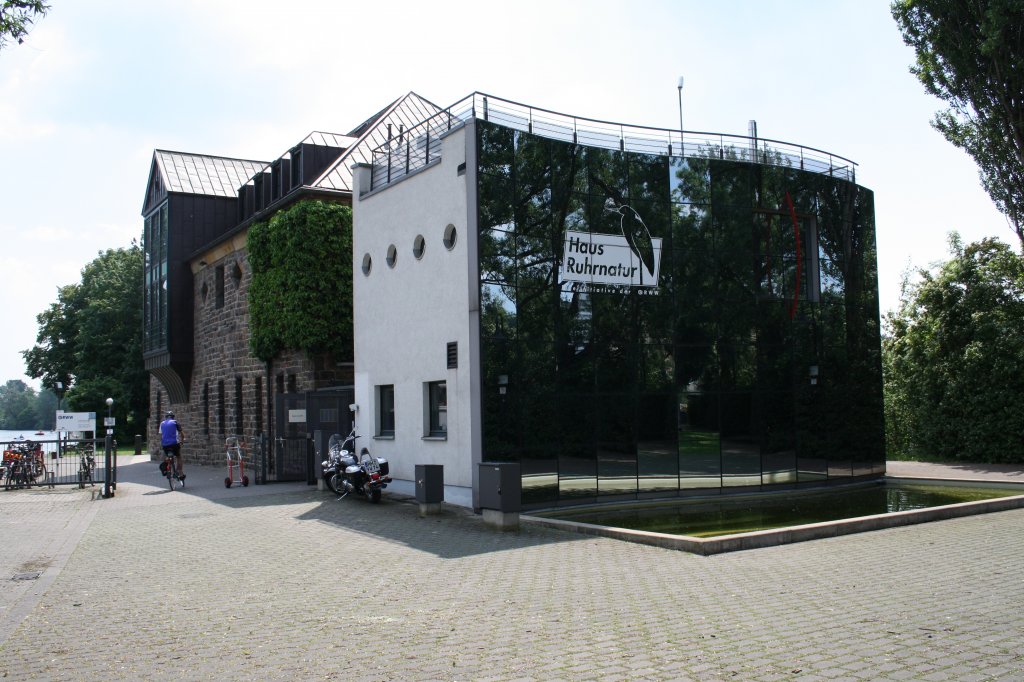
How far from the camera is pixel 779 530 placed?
435 inches

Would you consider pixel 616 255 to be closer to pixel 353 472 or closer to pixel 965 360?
pixel 353 472

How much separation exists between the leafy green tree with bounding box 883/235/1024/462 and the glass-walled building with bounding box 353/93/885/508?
547 centimetres

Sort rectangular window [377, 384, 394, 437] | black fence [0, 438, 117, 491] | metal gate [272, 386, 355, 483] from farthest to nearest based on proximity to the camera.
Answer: black fence [0, 438, 117, 491]
metal gate [272, 386, 355, 483]
rectangular window [377, 384, 394, 437]

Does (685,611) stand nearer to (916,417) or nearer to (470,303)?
Result: (470,303)

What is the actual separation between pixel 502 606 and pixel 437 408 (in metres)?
9.18

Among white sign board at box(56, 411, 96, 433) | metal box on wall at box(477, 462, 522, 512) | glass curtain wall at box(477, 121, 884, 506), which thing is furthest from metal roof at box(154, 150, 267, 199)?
metal box on wall at box(477, 462, 522, 512)

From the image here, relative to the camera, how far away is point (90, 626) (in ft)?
24.4

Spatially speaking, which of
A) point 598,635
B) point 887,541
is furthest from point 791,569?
point 598,635

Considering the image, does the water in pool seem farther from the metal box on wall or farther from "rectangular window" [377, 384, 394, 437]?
"rectangular window" [377, 384, 394, 437]

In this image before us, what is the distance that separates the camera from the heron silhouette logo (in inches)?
637

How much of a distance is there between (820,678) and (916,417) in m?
24.1

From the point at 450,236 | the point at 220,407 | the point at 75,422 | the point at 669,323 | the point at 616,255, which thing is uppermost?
the point at 450,236

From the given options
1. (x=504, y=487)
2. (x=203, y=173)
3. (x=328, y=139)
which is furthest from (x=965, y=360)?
(x=203, y=173)

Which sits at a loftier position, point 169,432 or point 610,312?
point 610,312
